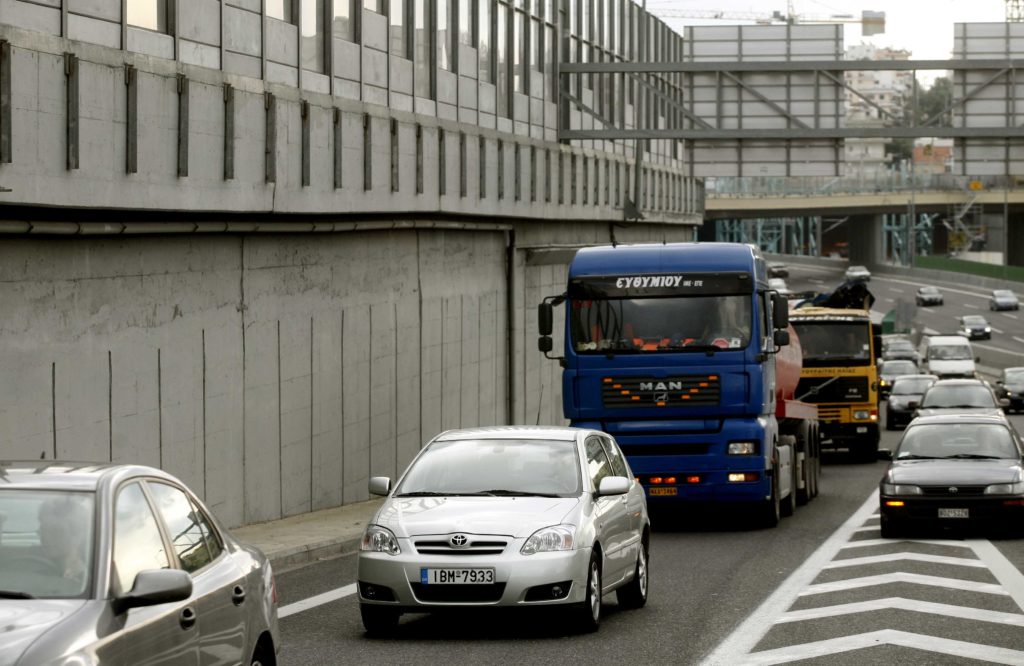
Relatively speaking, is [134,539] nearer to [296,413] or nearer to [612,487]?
[612,487]

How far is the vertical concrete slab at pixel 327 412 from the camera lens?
2478 cm

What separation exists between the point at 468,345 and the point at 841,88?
13621 mm

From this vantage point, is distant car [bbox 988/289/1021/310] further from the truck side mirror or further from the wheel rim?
the wheel rim

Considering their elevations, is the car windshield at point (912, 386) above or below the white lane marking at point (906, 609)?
below

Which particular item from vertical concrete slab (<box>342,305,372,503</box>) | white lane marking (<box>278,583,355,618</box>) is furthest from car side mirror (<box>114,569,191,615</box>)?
vertical concrete slab (<box>342,305,372,503</box>)

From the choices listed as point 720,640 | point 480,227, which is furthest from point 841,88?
point 720,640

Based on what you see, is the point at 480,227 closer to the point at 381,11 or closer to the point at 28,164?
the point at 381,11

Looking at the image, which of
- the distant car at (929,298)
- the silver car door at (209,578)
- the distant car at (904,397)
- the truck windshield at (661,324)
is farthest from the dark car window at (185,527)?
the distant car at (929,298)

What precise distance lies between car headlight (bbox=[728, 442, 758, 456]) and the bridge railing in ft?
308

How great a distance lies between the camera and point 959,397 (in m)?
39.1

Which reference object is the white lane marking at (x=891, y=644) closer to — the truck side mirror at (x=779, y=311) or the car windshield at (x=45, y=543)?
the car windshield at (x=45, y=543)

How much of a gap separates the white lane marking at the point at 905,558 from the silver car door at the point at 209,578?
10654 mm

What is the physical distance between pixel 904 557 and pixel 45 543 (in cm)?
1312

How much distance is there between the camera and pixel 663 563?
1848 cm
